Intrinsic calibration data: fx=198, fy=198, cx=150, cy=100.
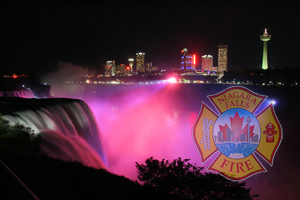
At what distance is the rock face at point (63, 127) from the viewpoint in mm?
8141

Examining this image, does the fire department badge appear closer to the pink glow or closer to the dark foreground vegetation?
the dark foreground vegetation

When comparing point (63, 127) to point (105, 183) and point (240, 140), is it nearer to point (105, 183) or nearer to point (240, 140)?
point (105, 183)

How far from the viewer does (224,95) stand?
9758mm

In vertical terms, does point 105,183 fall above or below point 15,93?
below

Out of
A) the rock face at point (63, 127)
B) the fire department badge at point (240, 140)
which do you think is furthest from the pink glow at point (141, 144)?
the fire department badge at point (240, 140)

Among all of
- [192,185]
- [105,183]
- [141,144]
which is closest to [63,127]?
[105,183]

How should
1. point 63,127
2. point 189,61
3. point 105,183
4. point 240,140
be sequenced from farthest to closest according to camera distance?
1. point 189,61
2. point 63,127
3. point 240,140
4. point 105,183

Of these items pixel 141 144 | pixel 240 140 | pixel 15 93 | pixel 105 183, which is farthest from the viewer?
pixel 141 144

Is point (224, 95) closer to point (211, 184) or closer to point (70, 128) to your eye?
point (211, 184)

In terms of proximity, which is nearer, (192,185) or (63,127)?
(192,185)

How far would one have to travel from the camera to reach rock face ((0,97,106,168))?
8141 mm

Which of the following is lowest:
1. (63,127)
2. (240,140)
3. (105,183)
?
(240,140)

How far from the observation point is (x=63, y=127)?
10.3 metres

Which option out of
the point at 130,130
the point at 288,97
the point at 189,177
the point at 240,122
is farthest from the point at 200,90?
the point at 189,177
